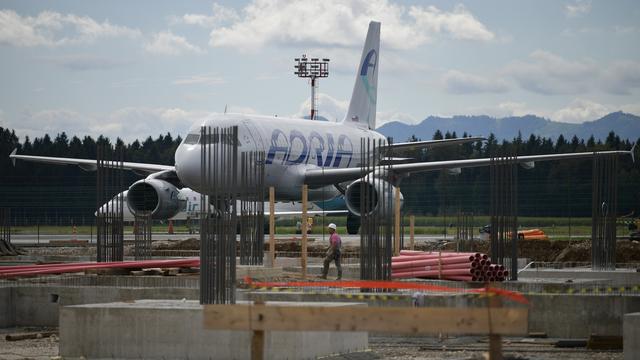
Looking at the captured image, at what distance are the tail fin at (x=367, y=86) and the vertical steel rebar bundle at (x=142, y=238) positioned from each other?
68.2ft

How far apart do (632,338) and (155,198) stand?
2831 centimetres

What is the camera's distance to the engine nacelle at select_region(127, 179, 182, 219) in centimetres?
4122

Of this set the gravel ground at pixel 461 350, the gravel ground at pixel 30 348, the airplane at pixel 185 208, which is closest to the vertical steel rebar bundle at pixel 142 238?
the airplane at pixel 185 208

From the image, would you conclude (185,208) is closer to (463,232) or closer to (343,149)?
(343,149)

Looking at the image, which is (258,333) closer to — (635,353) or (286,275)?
(635,353)

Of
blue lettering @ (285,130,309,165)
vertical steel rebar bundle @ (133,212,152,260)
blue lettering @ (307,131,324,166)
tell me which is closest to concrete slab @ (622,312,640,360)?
vertical steel rebar bundle @ (133,212,152,260)

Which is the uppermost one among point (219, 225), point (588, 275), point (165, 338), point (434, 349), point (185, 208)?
point (185, 208)

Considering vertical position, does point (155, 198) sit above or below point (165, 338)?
above

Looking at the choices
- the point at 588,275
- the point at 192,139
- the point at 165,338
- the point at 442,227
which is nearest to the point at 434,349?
the point at 165,338

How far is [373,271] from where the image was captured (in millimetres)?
20625

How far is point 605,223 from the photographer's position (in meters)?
27.0

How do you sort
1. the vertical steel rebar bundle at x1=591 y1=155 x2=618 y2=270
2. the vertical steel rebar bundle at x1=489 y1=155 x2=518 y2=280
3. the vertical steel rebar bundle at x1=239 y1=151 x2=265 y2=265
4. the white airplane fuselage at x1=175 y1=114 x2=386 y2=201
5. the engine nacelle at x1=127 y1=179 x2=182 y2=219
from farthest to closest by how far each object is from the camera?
the engine nacelle at x1=127 y1=179 x2=182 y2=219 → the white airplane fuselage at x1=175 y1=114 x2=386 y2=201 → the vertical steel rebar bundle at x1=591 y1=155 x2=618 y2=270 → the vertical steel rebar bundle at x1=239 y1=151 x2=265 y2=265 → the vertical steel rebar bundle at x1=489 y1=155 x2=518 y2=280

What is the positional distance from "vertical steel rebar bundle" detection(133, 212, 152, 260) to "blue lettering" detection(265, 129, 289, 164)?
373 inches

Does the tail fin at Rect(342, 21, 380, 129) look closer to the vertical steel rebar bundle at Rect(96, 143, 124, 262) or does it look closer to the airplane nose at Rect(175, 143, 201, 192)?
the airplane nose at Rect(175, 143, 201, 192)
